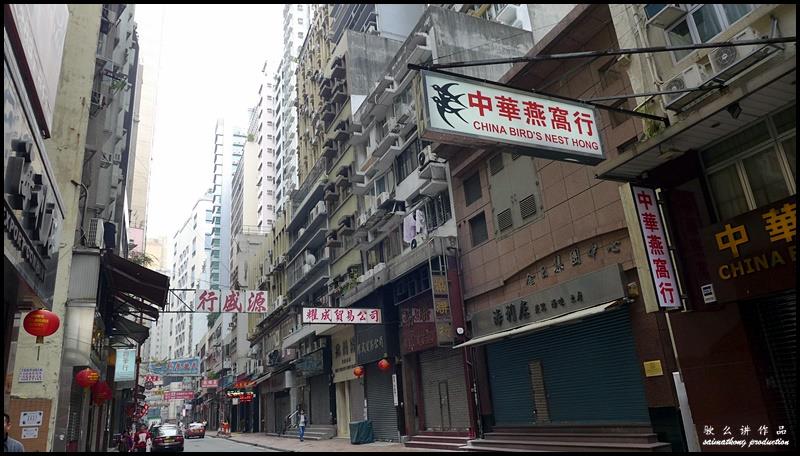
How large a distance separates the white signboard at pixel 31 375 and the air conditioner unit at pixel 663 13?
18.6m

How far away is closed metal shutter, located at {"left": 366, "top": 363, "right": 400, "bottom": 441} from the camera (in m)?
25.1

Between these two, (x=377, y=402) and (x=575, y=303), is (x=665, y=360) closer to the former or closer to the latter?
(x=575, y=303)

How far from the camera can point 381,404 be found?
1035 inches

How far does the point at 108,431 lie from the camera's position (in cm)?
2941

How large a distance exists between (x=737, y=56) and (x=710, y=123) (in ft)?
4.23

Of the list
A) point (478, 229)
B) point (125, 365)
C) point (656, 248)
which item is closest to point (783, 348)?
point (656, 248)

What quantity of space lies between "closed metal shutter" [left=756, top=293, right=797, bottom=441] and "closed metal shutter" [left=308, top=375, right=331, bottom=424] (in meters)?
26.3

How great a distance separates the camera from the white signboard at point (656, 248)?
36.0ft

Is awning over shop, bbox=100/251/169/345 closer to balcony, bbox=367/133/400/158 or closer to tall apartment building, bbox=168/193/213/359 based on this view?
balcony, bbox=367/133/400/158

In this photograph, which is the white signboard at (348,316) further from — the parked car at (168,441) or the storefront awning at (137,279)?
the parked car at (168,441)

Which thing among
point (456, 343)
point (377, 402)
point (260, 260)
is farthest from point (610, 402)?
point (260, 260)

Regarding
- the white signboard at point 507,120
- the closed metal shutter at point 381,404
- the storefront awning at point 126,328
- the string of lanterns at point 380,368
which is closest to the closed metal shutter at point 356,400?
the closed metal shutter at point 381,404

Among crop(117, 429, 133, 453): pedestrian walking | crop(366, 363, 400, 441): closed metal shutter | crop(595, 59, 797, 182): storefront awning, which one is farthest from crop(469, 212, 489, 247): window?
crop(117, 429, 133, 453): pedestrian walking

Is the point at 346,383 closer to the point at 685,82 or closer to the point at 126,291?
the point at 126,291
